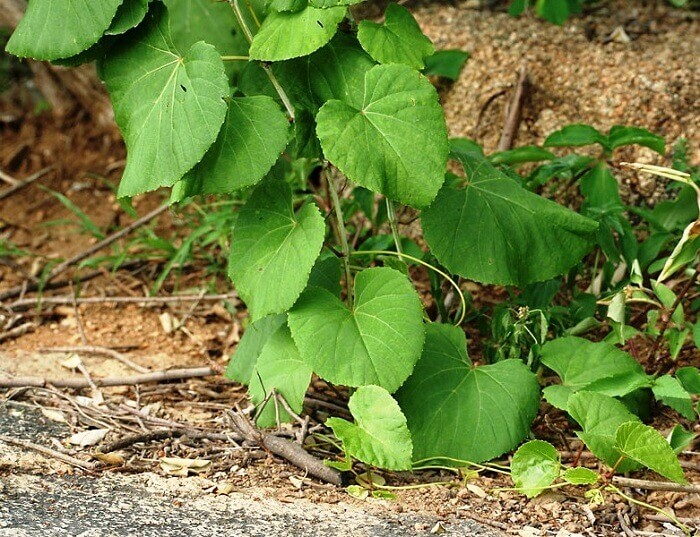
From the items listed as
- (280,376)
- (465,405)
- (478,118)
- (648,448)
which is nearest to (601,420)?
(648,448)

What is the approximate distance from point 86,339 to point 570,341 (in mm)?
1459

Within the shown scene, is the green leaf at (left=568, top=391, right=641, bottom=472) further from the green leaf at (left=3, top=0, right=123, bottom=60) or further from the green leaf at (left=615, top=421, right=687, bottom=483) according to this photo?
the green leaf at (left=3, top=0, right=123, bottom=60)

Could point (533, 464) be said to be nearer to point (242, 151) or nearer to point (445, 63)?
point (242, 151)

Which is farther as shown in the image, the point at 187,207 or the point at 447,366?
the point at 187,207

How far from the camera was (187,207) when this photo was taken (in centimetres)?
332

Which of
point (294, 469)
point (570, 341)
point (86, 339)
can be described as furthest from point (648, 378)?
point (86, 339)

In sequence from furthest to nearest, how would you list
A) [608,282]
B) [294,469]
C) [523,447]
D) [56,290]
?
1. [56,290]
2. [608,282]
3. [294,469]
4. [523,447]

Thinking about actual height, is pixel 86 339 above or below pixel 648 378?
below

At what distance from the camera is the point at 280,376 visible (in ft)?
6.64

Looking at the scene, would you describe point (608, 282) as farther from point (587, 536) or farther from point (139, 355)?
point (139, 355)

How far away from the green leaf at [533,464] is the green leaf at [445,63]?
60.2 inches

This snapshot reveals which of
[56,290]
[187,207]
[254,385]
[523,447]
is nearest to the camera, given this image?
[523,447]

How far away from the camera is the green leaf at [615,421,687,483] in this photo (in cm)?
175

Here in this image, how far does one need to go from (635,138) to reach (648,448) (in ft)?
3.13
